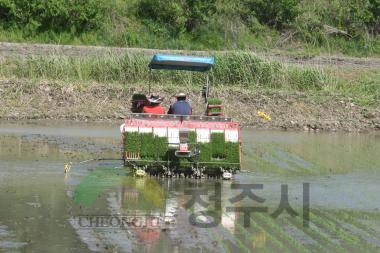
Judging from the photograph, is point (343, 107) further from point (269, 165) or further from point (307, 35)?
point (307, 35)

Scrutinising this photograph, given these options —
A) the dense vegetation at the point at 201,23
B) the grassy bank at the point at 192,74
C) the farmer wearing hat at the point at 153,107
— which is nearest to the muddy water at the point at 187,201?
the farmer wearing hat at the point at 153,107

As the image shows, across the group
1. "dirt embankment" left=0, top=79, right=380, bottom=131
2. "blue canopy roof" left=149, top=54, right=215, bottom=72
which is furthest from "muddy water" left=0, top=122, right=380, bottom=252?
"dirt embankment" left=0, top=79, right=380, bottom=131

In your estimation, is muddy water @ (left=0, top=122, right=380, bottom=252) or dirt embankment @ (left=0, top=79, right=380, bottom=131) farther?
dirt embankment @ (left=0, top=79, right=380, bottom=131)

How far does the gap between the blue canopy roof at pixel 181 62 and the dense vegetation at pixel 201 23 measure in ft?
72.8

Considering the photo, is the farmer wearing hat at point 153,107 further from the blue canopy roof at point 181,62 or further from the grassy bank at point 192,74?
the grassy bank at point 192,74

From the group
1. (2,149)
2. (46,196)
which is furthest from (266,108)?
(46,196)

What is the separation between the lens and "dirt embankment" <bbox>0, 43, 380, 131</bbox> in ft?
92.4

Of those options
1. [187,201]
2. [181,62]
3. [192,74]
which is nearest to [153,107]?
[181,62]

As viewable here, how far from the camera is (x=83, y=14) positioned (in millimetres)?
42250

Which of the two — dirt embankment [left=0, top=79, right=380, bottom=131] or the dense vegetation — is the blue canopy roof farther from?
the dense vegetation

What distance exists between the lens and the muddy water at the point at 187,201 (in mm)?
10758

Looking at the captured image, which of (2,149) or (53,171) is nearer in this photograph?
(53,171)

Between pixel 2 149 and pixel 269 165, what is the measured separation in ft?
20.5

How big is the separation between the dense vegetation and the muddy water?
64.7 feet
